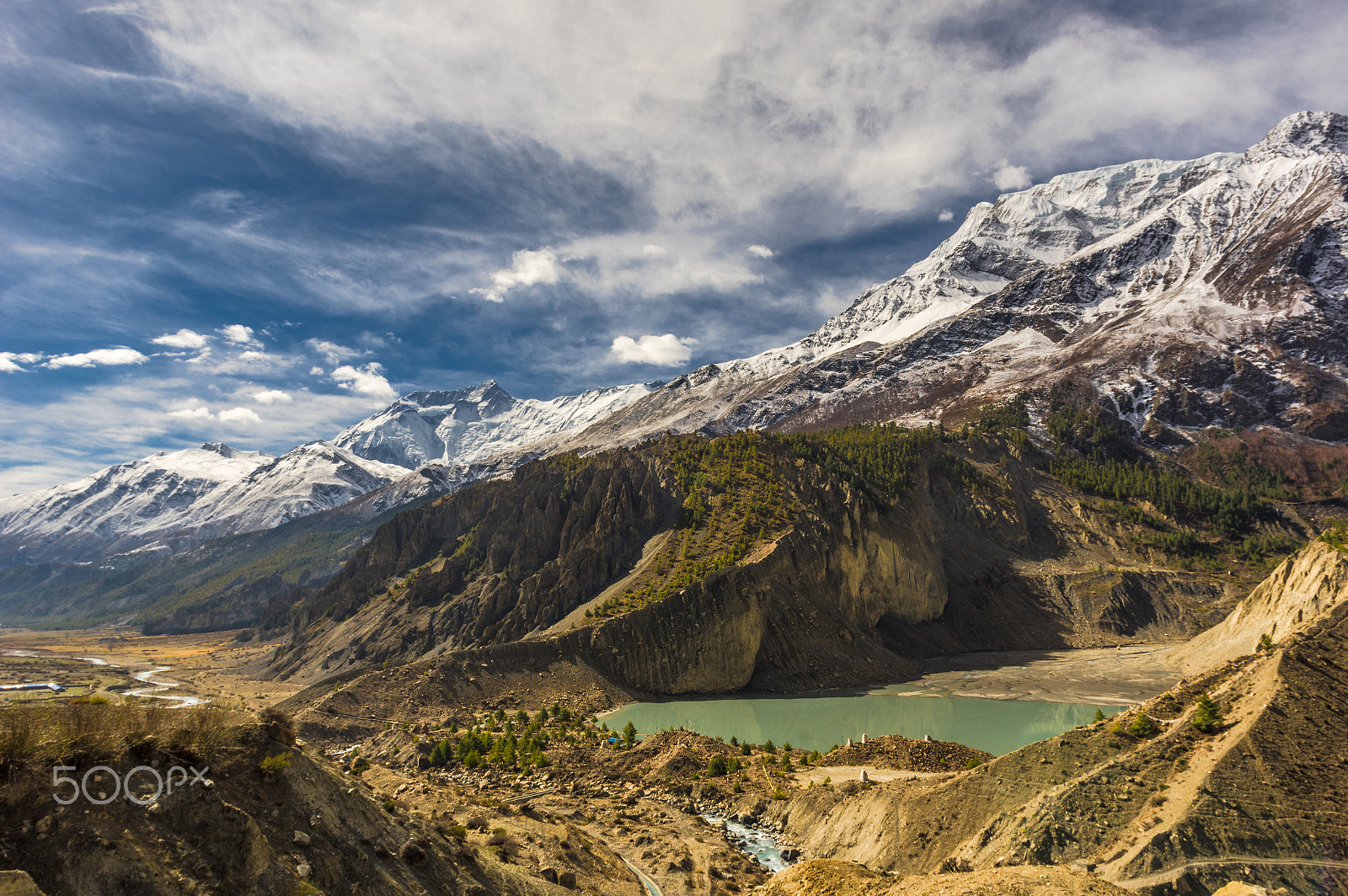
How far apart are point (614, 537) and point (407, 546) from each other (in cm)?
4732

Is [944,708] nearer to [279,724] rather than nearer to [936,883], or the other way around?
[936,883]

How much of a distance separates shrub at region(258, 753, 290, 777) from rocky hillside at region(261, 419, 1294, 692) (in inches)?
2117

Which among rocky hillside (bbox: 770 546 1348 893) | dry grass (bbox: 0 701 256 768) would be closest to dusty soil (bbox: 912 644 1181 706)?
rocky hillside (bbox: 770 546 1348 893)

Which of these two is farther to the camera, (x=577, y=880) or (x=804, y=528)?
(x=804, y=528)

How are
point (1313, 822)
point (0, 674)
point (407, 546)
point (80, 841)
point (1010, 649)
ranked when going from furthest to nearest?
point (407, 546), point (0, 674), point (1010, 649), point (1313, 822), point (80, 841)

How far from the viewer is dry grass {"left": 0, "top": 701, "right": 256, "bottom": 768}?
10.6m

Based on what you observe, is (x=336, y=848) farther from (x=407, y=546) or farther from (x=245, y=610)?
(x=245, y=610)

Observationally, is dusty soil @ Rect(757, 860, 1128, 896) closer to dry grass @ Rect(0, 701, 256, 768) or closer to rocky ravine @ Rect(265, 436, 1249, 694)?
dry grass @ Rect(0, 701, 256, 768)

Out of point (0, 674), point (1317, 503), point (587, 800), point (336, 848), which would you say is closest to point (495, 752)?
point (587, 800)

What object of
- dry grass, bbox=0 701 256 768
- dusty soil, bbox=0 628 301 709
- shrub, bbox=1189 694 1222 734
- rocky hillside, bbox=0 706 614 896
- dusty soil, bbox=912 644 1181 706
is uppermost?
dry grass, bbox=0 701 256 768

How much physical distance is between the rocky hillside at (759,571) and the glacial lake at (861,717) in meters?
4.86

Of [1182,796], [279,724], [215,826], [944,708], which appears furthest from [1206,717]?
[944,708]

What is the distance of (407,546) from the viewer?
115 metres

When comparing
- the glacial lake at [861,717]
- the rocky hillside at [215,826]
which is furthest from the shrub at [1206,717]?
the glacial lake at [861,717]
